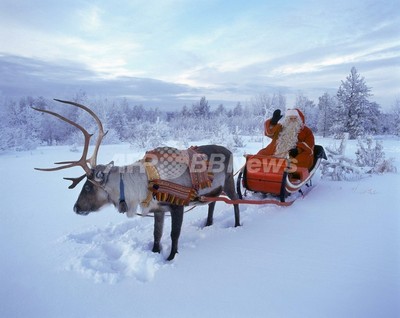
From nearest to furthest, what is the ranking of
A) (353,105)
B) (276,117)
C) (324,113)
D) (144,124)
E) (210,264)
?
(210,264)
(276,117)
(144,124)
(353,105)
(324,113)

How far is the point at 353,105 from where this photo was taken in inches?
1200

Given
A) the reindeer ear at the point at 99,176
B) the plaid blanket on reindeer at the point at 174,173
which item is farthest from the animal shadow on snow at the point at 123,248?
the reindeer ear at the point at 99,176

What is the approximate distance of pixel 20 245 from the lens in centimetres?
369

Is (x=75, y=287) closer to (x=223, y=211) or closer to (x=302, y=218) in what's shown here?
(x=223, y=211)

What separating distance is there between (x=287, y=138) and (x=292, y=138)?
Result: 12cm

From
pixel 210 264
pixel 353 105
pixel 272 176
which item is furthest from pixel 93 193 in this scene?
pixel 353 105

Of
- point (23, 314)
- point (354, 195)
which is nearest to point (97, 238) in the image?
point (23, 314)

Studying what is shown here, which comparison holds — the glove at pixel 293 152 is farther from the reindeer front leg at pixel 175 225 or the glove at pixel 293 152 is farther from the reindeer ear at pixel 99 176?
the reindeer ear at pixel 99 176

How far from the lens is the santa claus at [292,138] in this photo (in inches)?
249

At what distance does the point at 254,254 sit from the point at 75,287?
2.10m

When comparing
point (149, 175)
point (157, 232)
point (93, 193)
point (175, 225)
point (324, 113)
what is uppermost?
point (324, 113)

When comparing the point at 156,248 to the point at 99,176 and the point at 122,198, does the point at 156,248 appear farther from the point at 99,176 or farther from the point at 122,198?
the point at 99,176

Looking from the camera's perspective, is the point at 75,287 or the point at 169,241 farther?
the point at 169,241

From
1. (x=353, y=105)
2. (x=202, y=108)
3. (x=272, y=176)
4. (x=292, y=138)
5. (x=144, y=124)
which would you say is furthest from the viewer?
(x=202, y=108)
